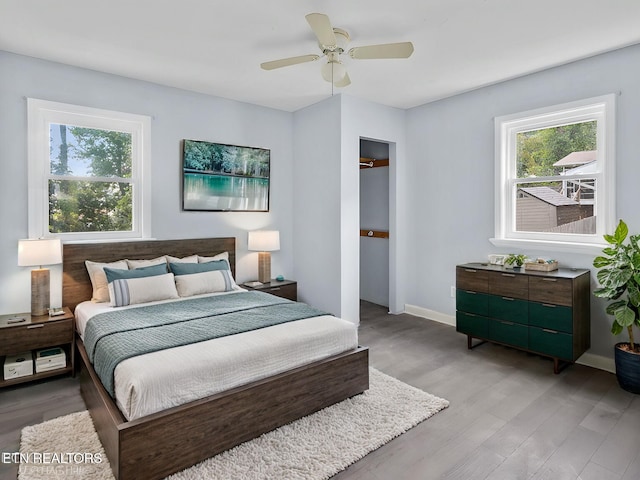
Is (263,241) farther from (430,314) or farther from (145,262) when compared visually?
(430,314)

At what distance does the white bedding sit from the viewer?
6.44ft

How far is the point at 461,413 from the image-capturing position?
2.61 meters

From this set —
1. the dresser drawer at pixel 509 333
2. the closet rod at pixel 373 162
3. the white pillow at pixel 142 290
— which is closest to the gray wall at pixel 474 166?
the closet rod at pixel 373 162

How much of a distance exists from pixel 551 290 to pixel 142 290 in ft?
11.7

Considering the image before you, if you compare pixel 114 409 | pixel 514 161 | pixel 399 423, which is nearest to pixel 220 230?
pixel 114 409

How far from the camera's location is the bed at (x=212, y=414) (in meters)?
1.87

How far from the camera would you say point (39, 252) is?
312 centimetres

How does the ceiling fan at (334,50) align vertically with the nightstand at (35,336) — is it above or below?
above

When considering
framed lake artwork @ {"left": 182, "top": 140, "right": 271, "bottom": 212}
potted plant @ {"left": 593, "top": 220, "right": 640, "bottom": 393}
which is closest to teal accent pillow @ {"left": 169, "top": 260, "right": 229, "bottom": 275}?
framed lake artwork @ {"left": 182, "top": 140, "right": 271, "bottom": 212}

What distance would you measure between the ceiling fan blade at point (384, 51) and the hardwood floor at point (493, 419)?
8.19ft

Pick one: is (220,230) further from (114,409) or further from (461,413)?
(461,413)

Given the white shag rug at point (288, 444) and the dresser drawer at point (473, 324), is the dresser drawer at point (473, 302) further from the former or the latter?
the white shag rug at point (288, 444)

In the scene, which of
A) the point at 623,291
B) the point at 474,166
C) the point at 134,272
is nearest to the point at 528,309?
the point at 623,291

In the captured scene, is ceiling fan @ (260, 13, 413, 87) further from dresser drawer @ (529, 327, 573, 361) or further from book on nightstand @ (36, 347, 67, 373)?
book on nightstand @ (36, 347, 67, 373)
